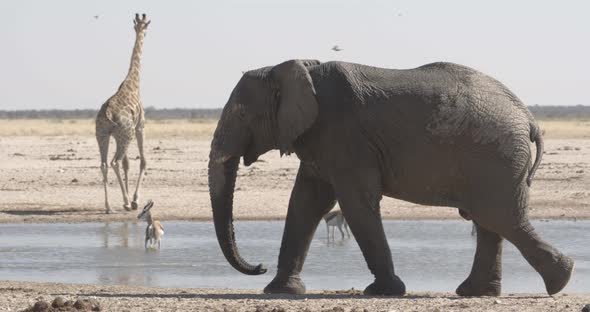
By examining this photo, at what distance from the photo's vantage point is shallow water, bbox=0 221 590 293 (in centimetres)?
1359

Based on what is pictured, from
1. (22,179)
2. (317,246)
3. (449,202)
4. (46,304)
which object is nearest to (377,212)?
(449,202)

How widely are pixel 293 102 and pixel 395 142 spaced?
37.6 inches

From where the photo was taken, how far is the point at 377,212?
11.2 m

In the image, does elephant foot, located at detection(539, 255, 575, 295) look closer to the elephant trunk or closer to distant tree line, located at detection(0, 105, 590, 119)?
the elephant trunk

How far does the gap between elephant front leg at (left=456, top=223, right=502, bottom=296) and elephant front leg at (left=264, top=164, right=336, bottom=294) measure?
4.80 feet

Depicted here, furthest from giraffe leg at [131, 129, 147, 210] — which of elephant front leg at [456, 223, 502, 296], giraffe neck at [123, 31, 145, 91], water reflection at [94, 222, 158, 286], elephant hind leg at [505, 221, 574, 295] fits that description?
elephant hind leg at [505, 221, 574, 295]

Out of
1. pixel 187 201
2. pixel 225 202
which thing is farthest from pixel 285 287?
pixel 187 201

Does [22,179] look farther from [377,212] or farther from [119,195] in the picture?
[377,212]

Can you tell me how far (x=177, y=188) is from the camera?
24.7m

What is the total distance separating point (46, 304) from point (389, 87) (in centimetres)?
355

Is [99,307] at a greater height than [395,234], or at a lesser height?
greater

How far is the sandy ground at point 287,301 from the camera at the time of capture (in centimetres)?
1011

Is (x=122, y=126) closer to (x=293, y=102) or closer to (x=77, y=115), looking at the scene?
(x=293, y=102)

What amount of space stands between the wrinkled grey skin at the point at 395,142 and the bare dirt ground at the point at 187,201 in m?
0.60
